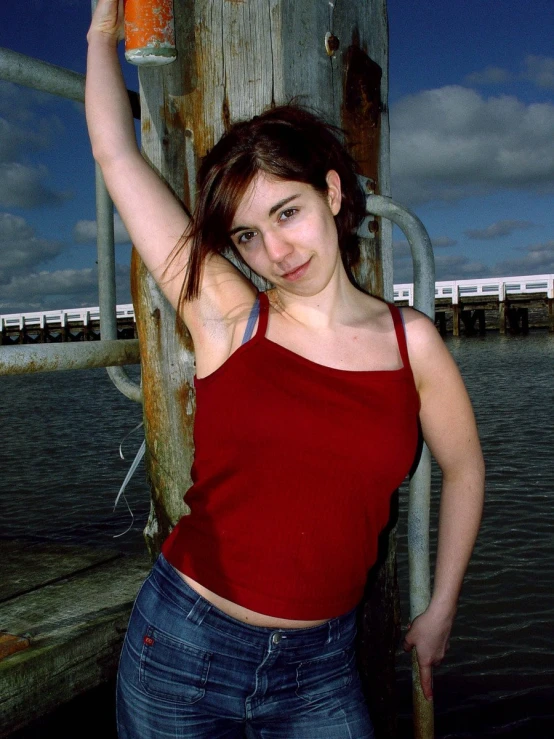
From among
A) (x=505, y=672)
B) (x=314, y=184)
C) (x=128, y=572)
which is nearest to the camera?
(x=314, y=184)

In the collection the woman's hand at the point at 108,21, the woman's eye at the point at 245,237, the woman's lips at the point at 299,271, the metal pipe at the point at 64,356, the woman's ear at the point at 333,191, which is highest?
the woman's hand at the point at 108,21

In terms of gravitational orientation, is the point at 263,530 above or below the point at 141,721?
above

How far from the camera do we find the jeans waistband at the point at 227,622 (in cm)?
147

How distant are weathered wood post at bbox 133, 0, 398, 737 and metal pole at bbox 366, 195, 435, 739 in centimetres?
14

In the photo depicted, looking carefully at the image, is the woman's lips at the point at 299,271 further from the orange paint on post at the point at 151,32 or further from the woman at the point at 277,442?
the orange paint on post at the point at 151,32

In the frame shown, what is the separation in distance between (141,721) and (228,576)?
0.35 m

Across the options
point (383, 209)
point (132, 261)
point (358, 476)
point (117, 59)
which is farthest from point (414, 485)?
point (117, 59)

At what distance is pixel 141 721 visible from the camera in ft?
4.77

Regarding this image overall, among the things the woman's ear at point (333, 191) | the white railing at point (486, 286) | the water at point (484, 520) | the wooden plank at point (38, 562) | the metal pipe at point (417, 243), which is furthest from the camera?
the white railing at point (486, 286)

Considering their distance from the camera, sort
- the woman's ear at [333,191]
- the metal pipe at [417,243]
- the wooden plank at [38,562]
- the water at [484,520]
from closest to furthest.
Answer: the woman's ear at [333,191] → the metal pipe at [417,243] → the wooden plank at [38,562] → the water at [484,520]

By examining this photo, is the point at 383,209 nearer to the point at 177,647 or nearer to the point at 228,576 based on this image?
the point at 228,576

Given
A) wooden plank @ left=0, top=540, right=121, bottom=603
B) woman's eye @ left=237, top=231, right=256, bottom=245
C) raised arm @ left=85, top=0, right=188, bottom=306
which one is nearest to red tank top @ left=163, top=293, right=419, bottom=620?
woman's eye @ left=237, top=231, right=256, bottom=245

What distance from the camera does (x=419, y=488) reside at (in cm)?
185

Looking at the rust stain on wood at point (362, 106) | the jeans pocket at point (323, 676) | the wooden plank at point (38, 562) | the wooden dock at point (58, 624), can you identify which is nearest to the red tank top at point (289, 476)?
the jeans pocket at point (323, 676)
